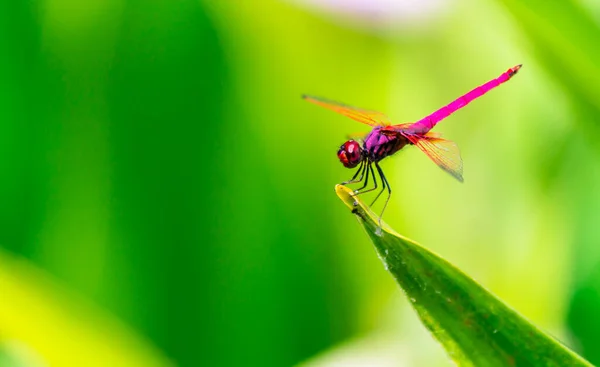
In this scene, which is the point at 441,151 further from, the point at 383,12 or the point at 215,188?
the point at 383,12

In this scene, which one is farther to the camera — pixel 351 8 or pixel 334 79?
pixel 351 8

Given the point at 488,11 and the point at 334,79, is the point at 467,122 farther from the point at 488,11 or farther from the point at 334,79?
the point at 334,79

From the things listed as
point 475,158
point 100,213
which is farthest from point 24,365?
point 475,158

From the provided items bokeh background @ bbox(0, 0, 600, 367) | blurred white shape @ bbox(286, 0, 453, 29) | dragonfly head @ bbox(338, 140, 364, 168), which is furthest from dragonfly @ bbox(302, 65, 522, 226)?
blurred white shape @ bbox(286, 0, 453, 29)

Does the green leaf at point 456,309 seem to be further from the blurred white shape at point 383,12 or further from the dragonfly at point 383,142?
the blurred white shape at point 383,12

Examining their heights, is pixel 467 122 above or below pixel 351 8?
below

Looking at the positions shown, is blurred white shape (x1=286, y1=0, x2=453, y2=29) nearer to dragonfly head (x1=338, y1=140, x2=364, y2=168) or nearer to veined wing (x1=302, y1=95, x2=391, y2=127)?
veined wing (x1=302, y1=95, x2=391, y2=127)
